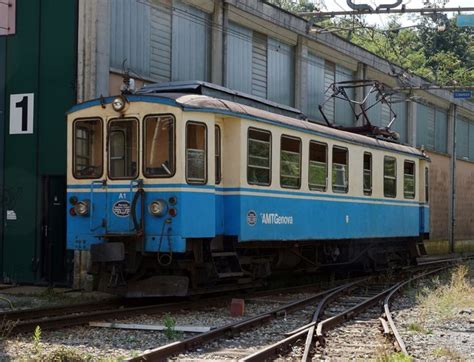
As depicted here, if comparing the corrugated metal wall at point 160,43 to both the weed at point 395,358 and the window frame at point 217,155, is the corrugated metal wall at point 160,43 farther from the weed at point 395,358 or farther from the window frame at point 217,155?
the weed at point 395,358

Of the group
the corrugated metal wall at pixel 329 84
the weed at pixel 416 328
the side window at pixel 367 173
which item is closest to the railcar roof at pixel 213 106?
the side window at pixel 367 173

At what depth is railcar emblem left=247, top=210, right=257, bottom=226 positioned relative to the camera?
39.0 ft

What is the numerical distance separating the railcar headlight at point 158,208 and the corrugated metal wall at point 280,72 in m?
10.6

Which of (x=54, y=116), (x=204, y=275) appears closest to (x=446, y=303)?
(x=204, y=275)

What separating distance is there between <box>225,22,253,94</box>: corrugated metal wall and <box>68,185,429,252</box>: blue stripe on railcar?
5.89 metres

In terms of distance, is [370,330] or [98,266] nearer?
[370,330]

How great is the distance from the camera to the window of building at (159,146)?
11078mm

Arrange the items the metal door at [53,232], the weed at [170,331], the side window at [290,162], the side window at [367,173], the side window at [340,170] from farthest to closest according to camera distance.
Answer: the side window at [367,173] < the metal door at [53,232] < the side window at [340,170] < the side window at [290,162] < the weed at [170,331]

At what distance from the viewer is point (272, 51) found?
843 inches

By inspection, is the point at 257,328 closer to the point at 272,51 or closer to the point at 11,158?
the point at 11,158

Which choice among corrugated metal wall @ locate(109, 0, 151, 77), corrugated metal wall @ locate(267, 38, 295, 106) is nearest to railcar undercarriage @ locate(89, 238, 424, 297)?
corrugated metal wall @ locate(109, 0, 151, 77)

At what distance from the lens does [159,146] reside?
11.3m

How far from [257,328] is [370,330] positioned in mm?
1511

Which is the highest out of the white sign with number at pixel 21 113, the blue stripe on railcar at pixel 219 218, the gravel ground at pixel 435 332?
the white sign with number at pixel 21 113
